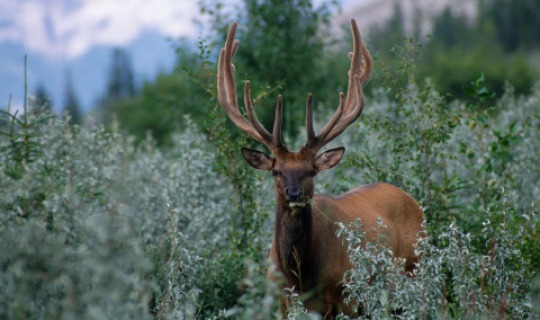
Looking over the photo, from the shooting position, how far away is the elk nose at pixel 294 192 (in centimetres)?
594

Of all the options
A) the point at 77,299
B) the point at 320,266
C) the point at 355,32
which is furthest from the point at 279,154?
the point at 77,299

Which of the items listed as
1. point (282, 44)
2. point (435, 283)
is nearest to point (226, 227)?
point (435, 283)

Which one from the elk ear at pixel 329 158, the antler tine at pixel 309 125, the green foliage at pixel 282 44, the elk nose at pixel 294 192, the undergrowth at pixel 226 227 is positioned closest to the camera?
the undergrowth at pixel 226 227

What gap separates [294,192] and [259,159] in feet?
2.25

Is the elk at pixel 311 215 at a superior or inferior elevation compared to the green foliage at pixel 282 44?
inferior

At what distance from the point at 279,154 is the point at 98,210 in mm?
1666

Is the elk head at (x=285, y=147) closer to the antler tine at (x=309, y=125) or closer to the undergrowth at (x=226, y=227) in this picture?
the antler tine at (x=309, y=125)

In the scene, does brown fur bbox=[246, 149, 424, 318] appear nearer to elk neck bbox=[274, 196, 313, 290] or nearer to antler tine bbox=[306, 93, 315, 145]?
→ elk neck bbox=[274, 196, 313, 290]

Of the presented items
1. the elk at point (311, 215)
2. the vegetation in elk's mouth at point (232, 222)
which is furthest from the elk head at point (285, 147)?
the vegetation in elk's mouth at point (232, 222)

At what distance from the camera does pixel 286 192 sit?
6.01 meters

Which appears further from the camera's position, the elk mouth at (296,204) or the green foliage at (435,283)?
the elk mouth at (296,204)

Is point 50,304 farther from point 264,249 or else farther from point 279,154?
point 264,249

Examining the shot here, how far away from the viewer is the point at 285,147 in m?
6.36

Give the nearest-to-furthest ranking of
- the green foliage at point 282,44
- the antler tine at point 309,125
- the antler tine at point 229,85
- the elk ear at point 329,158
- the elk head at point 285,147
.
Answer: the elk head at point 285,147 < the antler tine at point 309,125 < the elk ear at point 329,158 < the antler tine at point 229,85 < the green foliage at point 282,44
